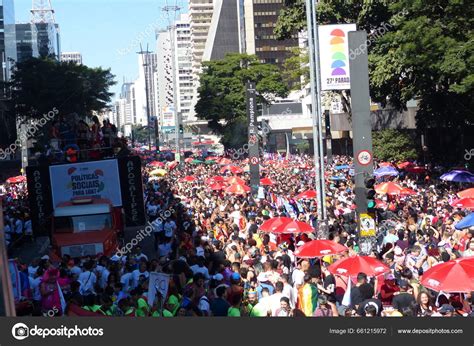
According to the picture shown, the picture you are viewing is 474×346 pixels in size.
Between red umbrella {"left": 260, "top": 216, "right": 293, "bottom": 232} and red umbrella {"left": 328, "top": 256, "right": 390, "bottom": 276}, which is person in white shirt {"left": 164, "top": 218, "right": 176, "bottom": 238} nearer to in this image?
red umbrella {"left": 260, "top": 216, "right": 293, "bottom": 232}

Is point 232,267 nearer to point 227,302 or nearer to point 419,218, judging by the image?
point 227,302

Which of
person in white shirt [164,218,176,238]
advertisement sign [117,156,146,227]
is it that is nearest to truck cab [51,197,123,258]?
advertisement sign [117,156,146,227]

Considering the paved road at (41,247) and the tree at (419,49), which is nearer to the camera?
the paved road at (41,247)

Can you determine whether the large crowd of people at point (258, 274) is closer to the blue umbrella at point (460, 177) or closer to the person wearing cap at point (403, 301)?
the person wearing cap at point (403, 301)

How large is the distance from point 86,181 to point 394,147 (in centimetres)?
3142

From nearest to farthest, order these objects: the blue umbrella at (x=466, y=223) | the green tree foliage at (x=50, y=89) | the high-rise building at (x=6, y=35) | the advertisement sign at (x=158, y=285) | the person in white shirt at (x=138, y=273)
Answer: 1. the advertisement sign at (x=158, y=285)
2. the person in white shirt at (x=138, y=273)
3. the blue umbrella at (x=466, y=223)
4. the green tree foliage at (x=50, y=89)
5. the high-rise building at (x=6, y=35)

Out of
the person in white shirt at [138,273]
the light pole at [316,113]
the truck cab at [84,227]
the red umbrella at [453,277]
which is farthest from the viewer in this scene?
the light pole at [316,113]

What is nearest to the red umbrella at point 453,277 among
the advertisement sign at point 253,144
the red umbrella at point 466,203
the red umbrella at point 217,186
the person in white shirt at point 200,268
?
the person in white shirt at point 200,268

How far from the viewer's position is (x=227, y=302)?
11984 mm

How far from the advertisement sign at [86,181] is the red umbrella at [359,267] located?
13.0 m

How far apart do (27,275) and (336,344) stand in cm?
1024

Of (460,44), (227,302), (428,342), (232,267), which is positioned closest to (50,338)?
(428,342)

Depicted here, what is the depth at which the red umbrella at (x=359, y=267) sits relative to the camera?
13.1m

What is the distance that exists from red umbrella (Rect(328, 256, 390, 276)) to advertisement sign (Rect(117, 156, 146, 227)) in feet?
41.6
